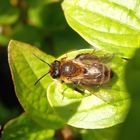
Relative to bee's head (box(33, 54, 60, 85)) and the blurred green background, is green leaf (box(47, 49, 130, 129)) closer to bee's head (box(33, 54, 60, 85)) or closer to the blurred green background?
bee's head (box(33, 54, 60, 85))

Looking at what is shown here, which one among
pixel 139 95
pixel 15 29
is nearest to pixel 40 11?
pixel 15 29

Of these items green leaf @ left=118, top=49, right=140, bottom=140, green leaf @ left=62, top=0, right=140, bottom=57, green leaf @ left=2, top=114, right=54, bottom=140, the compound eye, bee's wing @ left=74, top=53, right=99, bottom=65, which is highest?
green leaf @ left=118, top=49, right=140, bottom=140

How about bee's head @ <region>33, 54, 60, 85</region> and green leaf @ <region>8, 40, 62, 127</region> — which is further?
bee's head @ <region>33, 54, 60, 85</region>

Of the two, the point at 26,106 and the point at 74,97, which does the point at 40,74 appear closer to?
the point at 26,106

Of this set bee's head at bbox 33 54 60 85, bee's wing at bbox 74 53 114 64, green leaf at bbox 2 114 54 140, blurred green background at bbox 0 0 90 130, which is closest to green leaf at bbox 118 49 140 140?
bee's wing at bbox 74 53 114 64

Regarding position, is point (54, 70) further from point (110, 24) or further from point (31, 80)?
point (110, 24)

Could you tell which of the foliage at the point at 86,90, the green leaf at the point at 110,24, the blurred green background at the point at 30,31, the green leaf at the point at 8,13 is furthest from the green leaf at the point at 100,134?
the green leaf at the point at 8,13

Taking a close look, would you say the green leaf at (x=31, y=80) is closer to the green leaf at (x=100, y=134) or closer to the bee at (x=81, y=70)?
the bee at (x=81, y=70)
